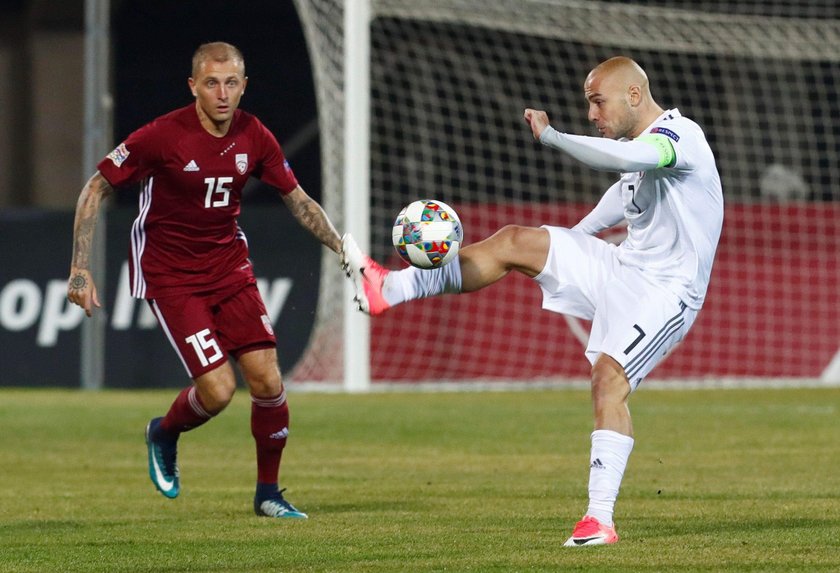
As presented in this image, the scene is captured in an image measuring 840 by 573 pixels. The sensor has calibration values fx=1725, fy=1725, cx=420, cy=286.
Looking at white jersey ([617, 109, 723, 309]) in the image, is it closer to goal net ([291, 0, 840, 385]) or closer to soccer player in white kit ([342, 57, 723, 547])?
soccer player in white kit ([342, 57, 723, 547])

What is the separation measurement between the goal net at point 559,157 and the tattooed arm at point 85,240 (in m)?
9.27

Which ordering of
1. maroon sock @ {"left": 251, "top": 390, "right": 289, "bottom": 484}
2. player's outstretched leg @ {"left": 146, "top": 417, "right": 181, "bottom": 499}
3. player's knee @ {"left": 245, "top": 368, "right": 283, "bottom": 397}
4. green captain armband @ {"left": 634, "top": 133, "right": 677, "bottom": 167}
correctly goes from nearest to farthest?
green captain armband @ {"left": 634, "top": 133, "right": 677, "bottom": 167} → player's knee @ {"left": 245, "top": 368, "right": 283, "bottom": 397} → maroon sock @ {"left": 251, "top": 390, "right": 289, "bottom": 484} → player's outstretched leg @ {"left": 146, "top": 417, "right": 181, "bottom": 499}

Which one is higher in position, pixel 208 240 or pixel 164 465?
pixel 208 240

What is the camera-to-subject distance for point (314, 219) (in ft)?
28.1

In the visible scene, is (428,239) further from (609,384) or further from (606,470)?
(606,470)

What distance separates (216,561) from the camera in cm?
690

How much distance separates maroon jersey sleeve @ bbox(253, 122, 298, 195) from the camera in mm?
8625

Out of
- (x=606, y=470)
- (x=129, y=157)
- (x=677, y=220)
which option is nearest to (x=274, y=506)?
(x=129, y=157)

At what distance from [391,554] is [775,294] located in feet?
38.3

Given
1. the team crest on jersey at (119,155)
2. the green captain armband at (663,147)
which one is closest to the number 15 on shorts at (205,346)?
the team crest on jersey at (119,155)

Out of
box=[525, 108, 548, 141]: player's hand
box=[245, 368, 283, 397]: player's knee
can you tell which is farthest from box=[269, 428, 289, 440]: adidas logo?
box=[525, 108, 548, 141]: player's hand

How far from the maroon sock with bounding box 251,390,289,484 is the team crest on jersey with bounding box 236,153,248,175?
1153mm

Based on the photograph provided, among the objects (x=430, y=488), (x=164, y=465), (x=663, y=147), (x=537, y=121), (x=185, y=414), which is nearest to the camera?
(x=537, y=121)

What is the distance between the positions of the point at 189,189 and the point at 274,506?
64.5 inches
